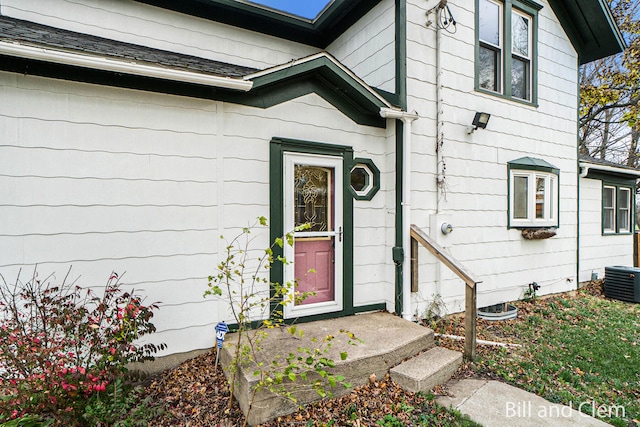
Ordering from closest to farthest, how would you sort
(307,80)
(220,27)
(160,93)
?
Result: (160,93)
(307,80)
(220,27)

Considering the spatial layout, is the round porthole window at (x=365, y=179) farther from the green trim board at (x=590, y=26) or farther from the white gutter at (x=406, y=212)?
the green trim board at (x=590, y=26)

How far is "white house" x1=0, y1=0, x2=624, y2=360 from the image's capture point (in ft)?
9.59

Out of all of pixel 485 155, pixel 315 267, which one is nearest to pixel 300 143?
pixel 315 267

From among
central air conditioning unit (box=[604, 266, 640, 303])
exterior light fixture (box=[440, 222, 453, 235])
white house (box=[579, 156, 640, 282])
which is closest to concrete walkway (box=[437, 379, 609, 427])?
exterior light fixture (box=[440, 222, 453, 235])

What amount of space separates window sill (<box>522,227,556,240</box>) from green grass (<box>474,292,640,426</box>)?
1.18m

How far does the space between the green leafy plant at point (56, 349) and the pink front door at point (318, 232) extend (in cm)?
180

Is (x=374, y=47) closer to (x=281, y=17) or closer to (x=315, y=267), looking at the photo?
(x=281, y=17)

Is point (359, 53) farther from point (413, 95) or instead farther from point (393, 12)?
point (413, 95)

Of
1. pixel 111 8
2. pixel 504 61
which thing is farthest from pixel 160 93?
pixel 504 61

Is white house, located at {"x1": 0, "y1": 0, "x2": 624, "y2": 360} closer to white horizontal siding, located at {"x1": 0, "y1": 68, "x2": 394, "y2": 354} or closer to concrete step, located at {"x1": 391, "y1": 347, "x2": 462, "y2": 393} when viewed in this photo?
white horizontal siding, located at {"x1": 0, "y1": 68, "x2": 394, "y2": 354}

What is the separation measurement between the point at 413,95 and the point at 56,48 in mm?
3967

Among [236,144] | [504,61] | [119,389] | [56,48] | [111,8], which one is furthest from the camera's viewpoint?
[504,61]

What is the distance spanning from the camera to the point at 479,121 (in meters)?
4.95

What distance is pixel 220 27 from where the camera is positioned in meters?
5.09
